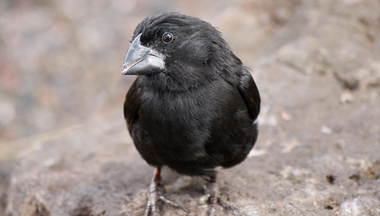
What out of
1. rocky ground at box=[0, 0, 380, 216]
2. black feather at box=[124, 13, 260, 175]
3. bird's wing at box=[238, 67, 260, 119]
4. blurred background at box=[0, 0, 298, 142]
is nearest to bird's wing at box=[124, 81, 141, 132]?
black feather at box=[124, 13, 260, 175]

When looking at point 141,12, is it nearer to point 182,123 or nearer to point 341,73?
point 341,73

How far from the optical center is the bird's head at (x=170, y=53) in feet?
9.21

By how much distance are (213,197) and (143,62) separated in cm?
123

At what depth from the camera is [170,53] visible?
2820 millimetres

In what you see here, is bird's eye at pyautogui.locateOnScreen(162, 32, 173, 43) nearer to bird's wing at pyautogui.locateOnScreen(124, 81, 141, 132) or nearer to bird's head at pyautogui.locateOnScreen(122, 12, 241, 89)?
bird's head at pyautogui.locateOnScreen(122, 12, 241, 89)

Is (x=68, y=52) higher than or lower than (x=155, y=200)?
higher

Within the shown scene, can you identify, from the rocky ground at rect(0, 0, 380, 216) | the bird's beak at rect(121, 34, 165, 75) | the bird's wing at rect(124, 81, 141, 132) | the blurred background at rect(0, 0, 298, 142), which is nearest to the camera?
the bird's beak at rect(121, 34, 165, 75)

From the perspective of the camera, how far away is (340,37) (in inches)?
210

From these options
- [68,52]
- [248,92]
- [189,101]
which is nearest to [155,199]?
[189,101]

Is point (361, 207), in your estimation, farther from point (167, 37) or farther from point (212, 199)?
point (167, 37)

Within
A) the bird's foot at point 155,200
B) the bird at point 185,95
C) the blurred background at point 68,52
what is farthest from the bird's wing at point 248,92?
the blurred background at point 68,52

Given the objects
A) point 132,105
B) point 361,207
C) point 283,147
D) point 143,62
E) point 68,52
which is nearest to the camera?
point 143,62

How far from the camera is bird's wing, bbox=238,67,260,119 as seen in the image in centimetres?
312

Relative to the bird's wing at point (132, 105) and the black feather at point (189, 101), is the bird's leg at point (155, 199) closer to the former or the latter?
the black feather at point (189, 101)
